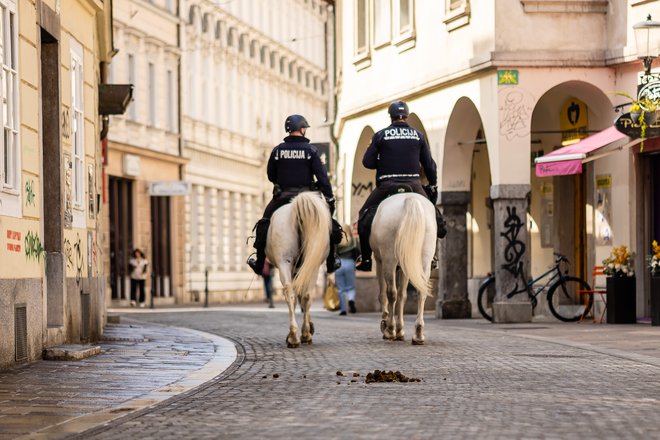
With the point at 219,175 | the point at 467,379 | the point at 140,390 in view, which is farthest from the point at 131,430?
the point at 219,175

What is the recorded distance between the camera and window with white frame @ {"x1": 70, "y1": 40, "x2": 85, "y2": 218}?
18.6 metres

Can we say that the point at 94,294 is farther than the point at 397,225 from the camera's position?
Yes

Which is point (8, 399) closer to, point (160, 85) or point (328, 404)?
point (328, 404)

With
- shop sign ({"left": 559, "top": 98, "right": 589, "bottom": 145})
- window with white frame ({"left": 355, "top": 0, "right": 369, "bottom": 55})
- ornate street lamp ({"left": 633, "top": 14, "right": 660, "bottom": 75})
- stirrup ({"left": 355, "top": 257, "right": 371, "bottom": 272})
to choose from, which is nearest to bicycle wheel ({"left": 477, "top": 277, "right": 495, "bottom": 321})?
shop sign ({"left": 559, "top": 98, "right": 589, "bottom": 145})

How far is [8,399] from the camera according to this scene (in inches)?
447

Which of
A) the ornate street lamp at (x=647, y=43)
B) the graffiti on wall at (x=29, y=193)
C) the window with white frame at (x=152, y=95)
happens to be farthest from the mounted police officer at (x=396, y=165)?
the window with white frame at (x=152, y=95)

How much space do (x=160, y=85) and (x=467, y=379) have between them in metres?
41.3

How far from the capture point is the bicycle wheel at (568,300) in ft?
82.5

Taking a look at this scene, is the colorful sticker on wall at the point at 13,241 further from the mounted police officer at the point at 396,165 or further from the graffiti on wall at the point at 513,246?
the graffiti on wall at the point at 513,246

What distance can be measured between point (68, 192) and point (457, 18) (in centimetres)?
1149

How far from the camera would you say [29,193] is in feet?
50.7

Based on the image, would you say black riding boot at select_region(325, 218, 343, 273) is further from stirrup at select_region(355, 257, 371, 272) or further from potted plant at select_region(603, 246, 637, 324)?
potted plant at select_region(603, 246, 637, 324)

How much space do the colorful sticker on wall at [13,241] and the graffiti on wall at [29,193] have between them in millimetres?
477

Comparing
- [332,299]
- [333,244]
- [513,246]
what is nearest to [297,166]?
[333,244]
